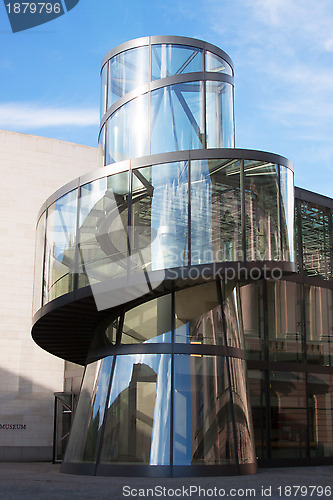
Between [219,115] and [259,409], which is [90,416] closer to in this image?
[259,409]

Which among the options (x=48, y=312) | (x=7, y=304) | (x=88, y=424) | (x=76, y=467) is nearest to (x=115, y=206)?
(x=48, y=312)

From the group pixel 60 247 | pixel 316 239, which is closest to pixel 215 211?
pixel 60 247

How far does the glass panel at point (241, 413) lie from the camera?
14612 mm

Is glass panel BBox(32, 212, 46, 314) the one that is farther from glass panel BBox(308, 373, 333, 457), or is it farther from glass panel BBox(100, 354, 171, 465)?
glass panel BBox(308, 373, 333, 457)

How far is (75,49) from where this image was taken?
2117 cm

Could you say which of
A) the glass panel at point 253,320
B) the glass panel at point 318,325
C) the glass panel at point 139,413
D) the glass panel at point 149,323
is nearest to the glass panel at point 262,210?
the glass panel at point 149,323

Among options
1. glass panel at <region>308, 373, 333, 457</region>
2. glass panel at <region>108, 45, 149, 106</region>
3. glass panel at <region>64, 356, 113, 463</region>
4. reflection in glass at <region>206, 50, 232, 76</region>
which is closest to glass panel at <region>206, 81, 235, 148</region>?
reflection in glass at <region>206, 50, 232, 76</region>

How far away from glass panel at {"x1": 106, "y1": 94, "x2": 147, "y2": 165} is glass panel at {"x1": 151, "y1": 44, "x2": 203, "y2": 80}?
3.04ft

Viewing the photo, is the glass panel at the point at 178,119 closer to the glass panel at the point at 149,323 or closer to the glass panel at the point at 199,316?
the glass panel at the point at 199,316

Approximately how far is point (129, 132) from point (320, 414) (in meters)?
10.4

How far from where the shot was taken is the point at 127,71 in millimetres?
19172

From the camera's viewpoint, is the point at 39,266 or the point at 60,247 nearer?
the point at 60,247

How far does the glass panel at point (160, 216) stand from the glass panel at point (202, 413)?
2298 millimetres

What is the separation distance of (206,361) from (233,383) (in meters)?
0.82
